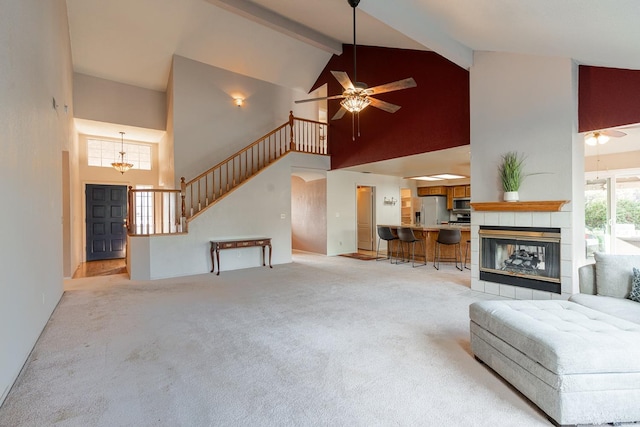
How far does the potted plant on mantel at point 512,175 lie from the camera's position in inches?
163

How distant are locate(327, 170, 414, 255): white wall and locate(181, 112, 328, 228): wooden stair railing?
998 millimetres

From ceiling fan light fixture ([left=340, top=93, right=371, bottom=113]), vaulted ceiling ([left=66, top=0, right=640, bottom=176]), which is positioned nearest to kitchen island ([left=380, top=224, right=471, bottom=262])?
vaulted ceiling ([left=66, top=0, right=640, bottom=176])

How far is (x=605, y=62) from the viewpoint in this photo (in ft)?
11.6

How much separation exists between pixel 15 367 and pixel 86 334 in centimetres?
84

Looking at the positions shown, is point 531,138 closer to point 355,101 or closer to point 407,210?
point 355,101

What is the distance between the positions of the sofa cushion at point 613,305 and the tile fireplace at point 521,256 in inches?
51.2

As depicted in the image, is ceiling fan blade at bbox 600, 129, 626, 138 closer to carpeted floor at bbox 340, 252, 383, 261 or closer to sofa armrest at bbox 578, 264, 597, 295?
sofa armrest at bbox 578, 264, 597, 295

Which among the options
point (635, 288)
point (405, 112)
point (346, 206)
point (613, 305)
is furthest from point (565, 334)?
point (346, 206)

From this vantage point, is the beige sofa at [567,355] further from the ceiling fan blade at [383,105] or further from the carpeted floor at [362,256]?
the carpeted floor at [362,256]

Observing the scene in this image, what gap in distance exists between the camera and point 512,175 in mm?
4172

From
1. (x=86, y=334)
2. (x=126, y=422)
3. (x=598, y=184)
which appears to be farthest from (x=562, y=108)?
(x=86, y=334)

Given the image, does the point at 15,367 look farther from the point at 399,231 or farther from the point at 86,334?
the point at 399,231

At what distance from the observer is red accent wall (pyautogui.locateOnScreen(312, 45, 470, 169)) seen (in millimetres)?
5383

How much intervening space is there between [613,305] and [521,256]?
1758 mm
